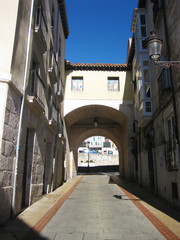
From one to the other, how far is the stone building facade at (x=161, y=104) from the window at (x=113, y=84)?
4.19m

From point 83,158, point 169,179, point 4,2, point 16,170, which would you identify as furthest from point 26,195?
point 83,158

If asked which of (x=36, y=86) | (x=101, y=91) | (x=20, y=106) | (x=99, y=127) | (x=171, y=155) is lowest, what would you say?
(x=171, y=155)

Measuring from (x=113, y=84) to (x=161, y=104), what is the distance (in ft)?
26.5

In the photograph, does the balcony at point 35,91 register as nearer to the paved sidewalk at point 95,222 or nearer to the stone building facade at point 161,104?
the paved sidewalk at point 95,222

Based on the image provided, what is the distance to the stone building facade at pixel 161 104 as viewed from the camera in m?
7.32

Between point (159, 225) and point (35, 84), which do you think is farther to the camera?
point (35, 84)

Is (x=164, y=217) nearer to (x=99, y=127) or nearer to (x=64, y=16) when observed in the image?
(x=64, y=16)

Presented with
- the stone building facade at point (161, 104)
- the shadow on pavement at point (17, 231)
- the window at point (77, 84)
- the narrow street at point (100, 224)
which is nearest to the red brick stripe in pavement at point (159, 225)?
the narrow street at point (100, 224)

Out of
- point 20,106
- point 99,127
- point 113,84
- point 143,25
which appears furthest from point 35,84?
point 99,127

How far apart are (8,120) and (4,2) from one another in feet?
10.7

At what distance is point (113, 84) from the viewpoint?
16.7m

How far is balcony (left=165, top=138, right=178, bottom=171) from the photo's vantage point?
24.0 ft

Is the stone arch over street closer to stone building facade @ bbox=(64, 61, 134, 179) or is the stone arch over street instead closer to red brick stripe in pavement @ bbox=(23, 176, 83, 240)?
stone building facade @ bbox=(64, 61, 134, 179)

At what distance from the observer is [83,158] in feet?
135
